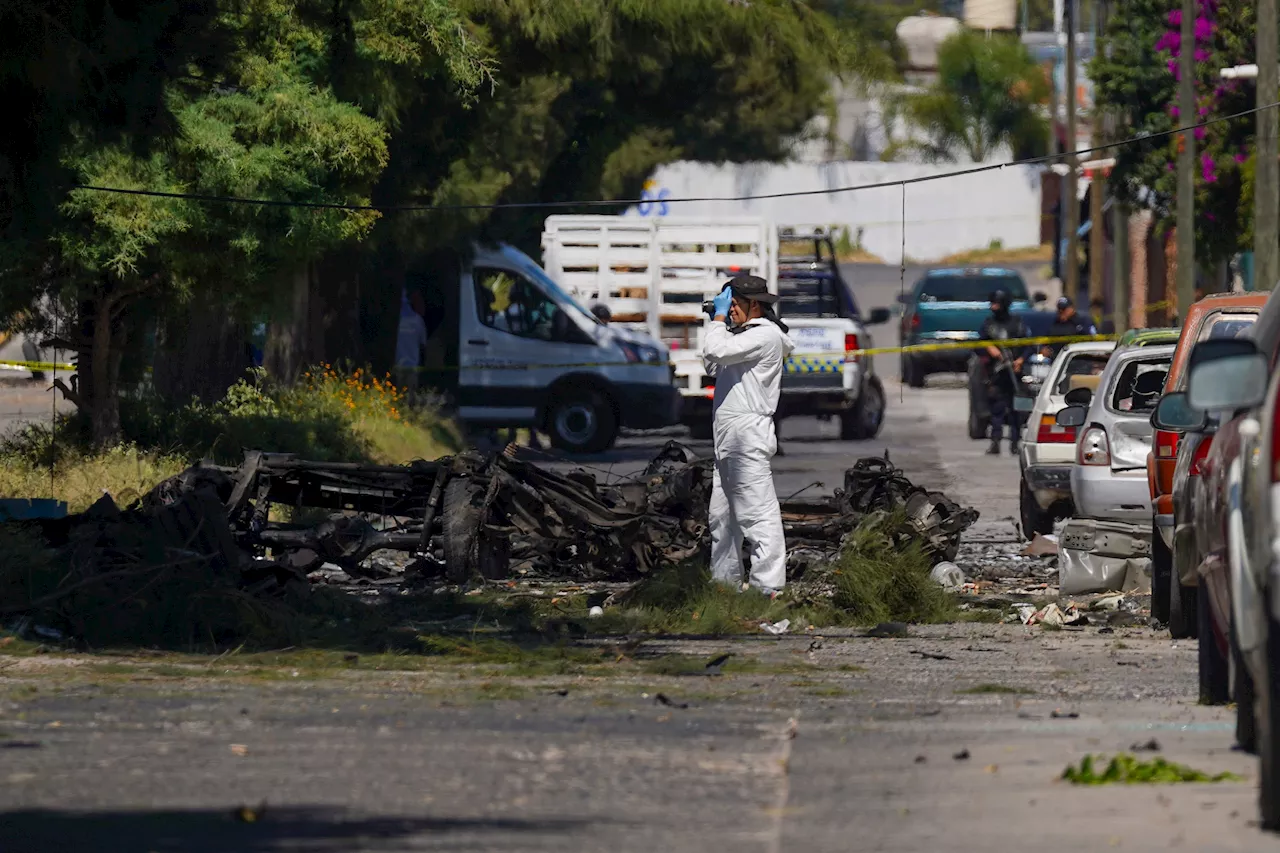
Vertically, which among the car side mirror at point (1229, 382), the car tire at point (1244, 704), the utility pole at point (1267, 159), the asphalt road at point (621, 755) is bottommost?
the asphalt road at point (621, 755)

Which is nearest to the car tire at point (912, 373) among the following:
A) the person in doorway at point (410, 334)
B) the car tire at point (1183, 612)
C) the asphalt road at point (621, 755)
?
the person in doorway at point (410, 334)

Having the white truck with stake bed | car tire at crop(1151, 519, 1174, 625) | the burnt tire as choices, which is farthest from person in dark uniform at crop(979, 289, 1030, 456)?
car tire at crop(1151, 519, 1174, 625)

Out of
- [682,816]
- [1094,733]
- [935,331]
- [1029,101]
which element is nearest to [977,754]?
[1094,733]

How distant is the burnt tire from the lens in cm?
1315

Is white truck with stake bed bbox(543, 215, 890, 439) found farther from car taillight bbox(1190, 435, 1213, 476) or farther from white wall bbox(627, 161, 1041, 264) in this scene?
white wall bbox(627, 161, 1041, 264)

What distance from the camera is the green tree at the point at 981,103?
77.1 meters

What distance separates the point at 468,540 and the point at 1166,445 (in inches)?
156

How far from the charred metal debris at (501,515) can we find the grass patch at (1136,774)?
5888mm

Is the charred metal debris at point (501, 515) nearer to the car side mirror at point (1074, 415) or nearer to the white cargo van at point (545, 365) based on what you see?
the car side mirror at point (1074, 415)

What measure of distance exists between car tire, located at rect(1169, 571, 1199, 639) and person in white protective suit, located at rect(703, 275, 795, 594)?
217 centimetres

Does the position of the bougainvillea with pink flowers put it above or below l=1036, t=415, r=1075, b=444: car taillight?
above

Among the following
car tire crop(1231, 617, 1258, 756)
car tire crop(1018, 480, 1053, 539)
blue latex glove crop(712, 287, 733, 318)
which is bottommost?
car tire crop(1018, 480, 1053, 539)

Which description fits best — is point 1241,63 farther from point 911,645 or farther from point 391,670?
point 391,670

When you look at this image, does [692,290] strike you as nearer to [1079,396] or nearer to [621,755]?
[1079,396]
